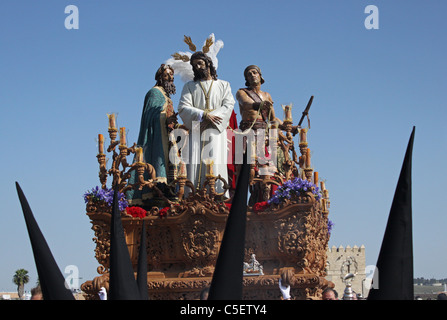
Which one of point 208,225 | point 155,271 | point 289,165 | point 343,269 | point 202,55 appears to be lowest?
point 343,269

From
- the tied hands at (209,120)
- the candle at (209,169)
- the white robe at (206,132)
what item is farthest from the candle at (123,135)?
the candle at (209,169)

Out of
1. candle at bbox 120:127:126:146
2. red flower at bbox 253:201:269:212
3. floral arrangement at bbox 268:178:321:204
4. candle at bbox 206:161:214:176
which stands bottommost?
red flower at bbox 253:201:269:212

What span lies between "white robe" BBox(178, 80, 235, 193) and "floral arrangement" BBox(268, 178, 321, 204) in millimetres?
1986

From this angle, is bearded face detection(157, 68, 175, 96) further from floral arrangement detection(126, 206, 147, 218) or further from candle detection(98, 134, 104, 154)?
floral arrangement detection(126, 206, 147, 218)

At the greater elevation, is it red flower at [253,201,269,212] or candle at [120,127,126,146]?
candle at [120,127,126,146]

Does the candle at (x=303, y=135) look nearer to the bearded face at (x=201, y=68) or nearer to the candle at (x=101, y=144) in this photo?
the bearded face at (x=201, y=68)

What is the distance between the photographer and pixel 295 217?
1262 cm

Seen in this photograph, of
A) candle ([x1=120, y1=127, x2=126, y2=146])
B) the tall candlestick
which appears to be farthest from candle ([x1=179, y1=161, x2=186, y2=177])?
the tall candlestick

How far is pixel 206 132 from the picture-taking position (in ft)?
47.3

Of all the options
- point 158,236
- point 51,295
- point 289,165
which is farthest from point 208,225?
point 51,295

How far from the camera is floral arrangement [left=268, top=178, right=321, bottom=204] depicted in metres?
12.6
